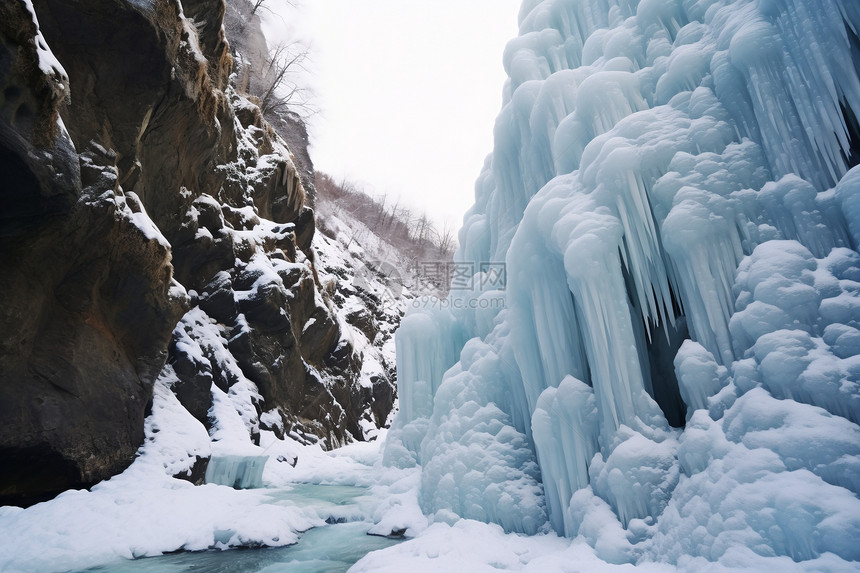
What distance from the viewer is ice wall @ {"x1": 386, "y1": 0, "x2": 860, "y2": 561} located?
10.6 feet

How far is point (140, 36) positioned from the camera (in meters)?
7.71

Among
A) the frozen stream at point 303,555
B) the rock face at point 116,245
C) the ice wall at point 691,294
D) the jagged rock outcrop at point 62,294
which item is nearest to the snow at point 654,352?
the ice wall at point 691,294

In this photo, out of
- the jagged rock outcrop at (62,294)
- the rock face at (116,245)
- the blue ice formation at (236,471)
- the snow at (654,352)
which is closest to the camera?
the snow at (654,352)

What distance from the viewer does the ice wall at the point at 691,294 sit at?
10.6 ft

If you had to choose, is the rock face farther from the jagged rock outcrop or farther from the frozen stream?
the frozen stream

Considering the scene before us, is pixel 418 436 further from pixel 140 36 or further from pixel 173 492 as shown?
pixel 140 36

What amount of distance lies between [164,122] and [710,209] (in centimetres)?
1009

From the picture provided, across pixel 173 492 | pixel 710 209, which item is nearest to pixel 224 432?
pixel 173 492

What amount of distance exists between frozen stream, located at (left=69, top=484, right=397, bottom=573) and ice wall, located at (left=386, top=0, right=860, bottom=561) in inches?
46.2

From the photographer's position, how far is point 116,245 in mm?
7359

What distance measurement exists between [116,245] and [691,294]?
814 centimetres

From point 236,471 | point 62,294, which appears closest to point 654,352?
point 236,471

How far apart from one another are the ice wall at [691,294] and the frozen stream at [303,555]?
1173 mm

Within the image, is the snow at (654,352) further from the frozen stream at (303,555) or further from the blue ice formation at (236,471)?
the blue ice formation at (236,471)
